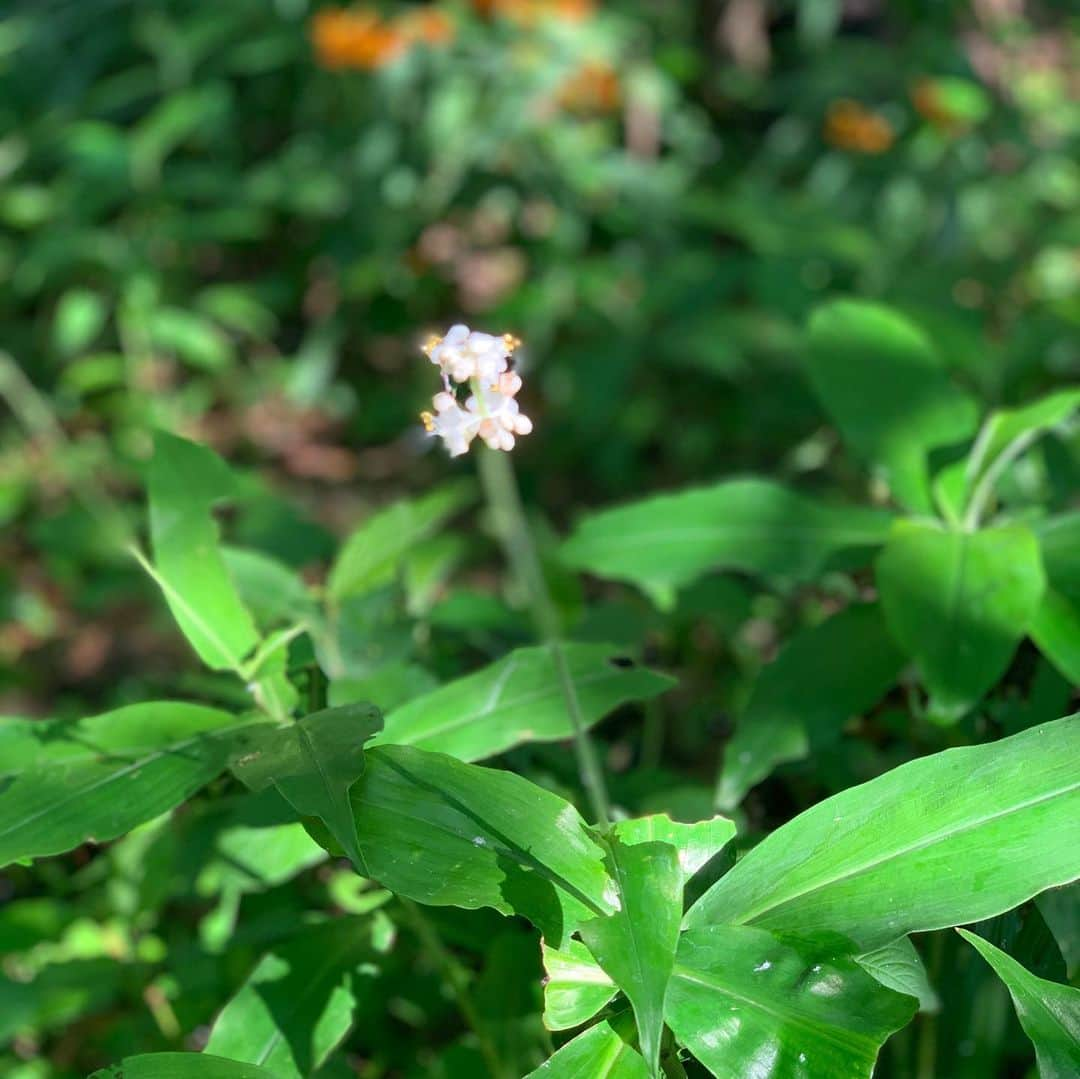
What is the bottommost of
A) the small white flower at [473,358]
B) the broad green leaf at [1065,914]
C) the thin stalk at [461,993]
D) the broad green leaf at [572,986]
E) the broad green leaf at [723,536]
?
the broad green leaf at [1065,914]

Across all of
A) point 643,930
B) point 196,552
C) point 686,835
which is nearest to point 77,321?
point 196,552

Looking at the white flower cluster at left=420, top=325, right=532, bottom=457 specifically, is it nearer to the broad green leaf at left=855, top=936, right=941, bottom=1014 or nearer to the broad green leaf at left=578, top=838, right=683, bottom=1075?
the broad green leaf at left=578, top=838, right=683, bottom=1075

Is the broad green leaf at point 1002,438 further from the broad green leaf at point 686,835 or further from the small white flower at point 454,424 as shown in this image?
the small white flower at point 454,424

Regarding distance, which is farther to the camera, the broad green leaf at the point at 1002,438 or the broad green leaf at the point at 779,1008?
the broad green leaf at the point at 1002,438

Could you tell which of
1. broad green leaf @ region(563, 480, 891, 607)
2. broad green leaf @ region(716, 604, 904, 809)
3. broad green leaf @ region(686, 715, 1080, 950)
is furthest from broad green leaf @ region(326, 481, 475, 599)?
broad green leaf @ region(686, 715, 1080, 950)

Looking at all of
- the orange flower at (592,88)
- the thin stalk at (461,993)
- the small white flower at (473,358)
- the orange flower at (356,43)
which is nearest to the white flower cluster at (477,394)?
the small white flower at (473,358)

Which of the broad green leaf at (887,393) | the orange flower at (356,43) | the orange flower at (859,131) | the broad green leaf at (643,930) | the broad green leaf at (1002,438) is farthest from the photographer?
the orange flower at (859,131)

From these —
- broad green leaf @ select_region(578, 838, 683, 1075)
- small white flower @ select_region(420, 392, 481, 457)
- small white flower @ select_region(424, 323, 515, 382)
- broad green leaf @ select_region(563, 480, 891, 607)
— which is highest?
small white flower @ select_region(424, 323, 515, 382)
